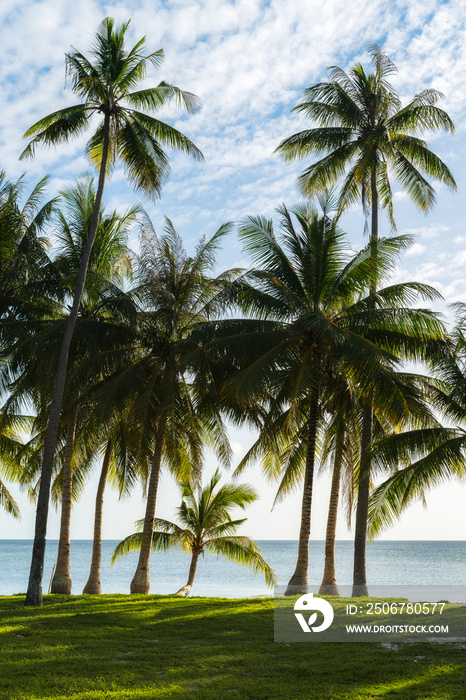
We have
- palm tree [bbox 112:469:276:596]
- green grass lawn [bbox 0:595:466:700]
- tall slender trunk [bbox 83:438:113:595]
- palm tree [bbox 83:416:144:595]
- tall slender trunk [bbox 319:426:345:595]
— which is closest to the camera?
green grass lawn [bbox 0:595:466:700]

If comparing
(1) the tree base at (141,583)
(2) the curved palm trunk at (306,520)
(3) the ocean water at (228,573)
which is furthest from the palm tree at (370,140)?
(3) the ocean water at (228,573)

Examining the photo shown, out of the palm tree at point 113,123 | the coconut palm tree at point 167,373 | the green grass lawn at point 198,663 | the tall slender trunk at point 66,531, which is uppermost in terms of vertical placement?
the palm tree at point 113,123

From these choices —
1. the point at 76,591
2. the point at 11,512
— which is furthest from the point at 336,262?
the point at 76,591

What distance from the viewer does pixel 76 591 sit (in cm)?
4434

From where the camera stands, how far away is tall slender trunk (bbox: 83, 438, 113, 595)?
17859 mm

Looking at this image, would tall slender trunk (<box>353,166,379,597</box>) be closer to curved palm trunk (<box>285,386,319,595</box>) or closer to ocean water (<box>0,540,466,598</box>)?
curved palm trunk (<box>285,386,319,595</box>)

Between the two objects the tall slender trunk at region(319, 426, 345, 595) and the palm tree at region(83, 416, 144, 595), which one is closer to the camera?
the tall slender trunk at region(319, 426, 345, 595)

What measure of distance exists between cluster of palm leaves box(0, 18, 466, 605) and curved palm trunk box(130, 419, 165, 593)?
43mm

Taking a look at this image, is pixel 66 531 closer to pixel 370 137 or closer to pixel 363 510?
pixel 363 510

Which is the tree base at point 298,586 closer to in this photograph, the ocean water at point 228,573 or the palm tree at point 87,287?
the palm tree at point 87,287

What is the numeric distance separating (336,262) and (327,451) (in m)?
5.24

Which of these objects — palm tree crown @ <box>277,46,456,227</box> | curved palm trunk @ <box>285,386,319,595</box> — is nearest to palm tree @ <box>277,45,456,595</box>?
palm tree crown @ <box>277,46,456,227</box>

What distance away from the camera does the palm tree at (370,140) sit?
17828mm

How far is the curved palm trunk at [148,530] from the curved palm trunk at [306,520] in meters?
3.59
